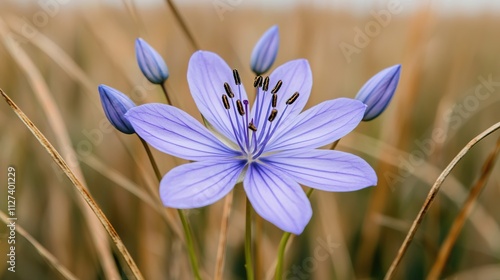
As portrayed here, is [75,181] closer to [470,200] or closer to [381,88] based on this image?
[381,88]

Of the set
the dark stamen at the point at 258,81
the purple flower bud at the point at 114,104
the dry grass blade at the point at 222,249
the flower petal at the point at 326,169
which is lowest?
the dry grass blade at the point at 222,249

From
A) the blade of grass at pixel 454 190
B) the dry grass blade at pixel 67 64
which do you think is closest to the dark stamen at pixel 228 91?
the dry grass blade at pixel 67 64

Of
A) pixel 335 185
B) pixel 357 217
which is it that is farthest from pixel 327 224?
pixel 335 185

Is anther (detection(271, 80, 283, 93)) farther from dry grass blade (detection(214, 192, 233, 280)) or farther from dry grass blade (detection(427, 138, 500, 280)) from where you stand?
dry grass blade (detection(427, 138, 500, 280))

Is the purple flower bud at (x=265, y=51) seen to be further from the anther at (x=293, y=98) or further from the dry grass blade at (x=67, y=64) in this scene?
the dry grass blade at (x=67, y=64)

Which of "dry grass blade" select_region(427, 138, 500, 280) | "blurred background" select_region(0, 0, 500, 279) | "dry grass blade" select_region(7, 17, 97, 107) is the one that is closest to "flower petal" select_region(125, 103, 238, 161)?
"blurred background" select_region(0, 0, 500, 279)

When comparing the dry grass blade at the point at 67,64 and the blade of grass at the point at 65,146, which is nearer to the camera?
the blade of grass at the point at 65,146
